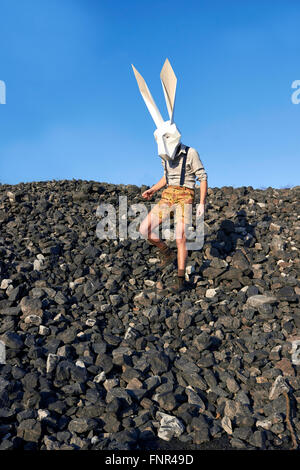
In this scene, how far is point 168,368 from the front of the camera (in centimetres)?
441

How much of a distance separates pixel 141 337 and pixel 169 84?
141 inches

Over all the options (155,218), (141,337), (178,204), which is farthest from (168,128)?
(141,337)

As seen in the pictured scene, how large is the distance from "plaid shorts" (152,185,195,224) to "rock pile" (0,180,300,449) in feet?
3.50

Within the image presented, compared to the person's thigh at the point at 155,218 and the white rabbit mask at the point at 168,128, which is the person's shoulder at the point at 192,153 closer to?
the white rabbit mask at the point at 168,128

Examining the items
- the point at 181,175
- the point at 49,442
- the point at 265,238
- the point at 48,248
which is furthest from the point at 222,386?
the point at 265,238

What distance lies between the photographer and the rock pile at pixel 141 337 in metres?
3.62

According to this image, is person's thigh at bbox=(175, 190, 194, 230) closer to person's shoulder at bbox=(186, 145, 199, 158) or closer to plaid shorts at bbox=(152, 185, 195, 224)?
plaid shorts at bbox=(152, 185, 195, 224)

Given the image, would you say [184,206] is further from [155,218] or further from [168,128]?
[168,128]

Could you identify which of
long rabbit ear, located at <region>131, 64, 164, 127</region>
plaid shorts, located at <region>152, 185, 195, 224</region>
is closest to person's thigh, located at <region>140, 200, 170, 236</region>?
plaid shorts, located at <region>152, 185, 195, 224</region>

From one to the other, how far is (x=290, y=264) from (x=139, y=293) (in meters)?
2.90

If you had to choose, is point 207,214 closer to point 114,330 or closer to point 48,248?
point 48,248

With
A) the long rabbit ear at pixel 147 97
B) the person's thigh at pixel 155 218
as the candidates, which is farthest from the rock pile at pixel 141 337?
the long rabbit ear at pixel 147 97

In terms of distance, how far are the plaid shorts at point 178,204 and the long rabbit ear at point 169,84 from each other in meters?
1.08

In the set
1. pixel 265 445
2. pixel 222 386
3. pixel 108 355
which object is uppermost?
→ pixel 108 355
